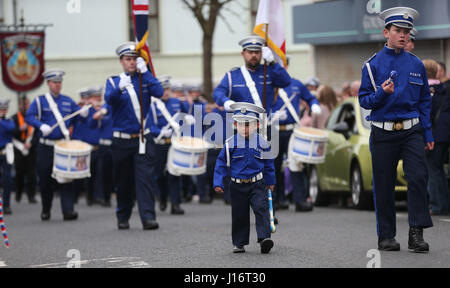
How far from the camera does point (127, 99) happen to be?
14172 millimetres

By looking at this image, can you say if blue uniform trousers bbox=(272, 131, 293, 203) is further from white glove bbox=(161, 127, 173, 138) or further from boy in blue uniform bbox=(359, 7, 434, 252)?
boy in blue uniform bbox=(359, 7, 434, 252)

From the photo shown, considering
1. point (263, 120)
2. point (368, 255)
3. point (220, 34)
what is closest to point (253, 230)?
point (263, 120)

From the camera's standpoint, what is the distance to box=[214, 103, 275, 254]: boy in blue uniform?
10883mm

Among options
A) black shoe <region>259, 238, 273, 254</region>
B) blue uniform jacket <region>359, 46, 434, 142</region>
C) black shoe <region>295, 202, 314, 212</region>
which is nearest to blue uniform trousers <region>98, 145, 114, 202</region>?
black shoe <region>295, 202, 314, 212</region>

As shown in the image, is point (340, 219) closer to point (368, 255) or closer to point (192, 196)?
point (368, 255)

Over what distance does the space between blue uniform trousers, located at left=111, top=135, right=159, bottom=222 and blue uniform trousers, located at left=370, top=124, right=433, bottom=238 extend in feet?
13.9

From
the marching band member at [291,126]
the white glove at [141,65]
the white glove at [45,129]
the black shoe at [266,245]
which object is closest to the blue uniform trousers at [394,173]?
the black shoe at [266,245]

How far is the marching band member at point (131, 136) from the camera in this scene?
46.3 ft

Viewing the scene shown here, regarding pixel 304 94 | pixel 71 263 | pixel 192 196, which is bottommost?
pixel 192 196

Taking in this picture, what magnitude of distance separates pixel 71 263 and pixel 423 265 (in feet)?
11.0

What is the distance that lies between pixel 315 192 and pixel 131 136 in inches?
193

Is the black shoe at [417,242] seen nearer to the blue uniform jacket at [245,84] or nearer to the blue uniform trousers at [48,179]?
the blue uniform jacket at [245,84]

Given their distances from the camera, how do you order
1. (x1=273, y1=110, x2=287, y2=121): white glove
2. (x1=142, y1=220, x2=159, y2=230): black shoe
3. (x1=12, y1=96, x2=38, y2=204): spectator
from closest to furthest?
(x1=142, y1=220, x2=159, y2=230): black shoe, (x1=273, y1=110, x2=287, y2=121): white glove, (x1=12, y1=96, x2=38, y2=204): spectator
